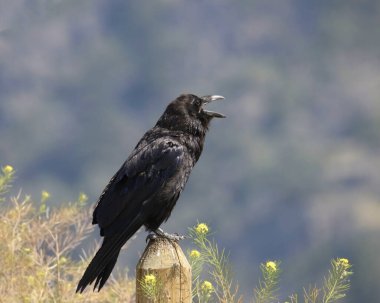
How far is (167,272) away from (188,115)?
5.92 feet

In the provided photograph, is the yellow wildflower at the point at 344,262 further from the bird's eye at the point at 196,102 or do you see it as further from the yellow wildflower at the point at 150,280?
the bird's eye at the point at 196,102

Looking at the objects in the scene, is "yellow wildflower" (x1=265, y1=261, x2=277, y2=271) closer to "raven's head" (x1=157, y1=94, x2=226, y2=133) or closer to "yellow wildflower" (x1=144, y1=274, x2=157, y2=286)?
"yellow wildflower" (x1=144, y1=274, x2=157, y2=286)

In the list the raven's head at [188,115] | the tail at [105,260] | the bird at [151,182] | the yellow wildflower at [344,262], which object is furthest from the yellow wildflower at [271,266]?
the raven's head at [188,115]

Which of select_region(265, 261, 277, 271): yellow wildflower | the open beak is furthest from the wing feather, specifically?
select_region(265, 261, 277, 271): yellow wildflower

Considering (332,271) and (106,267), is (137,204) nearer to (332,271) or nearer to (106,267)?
(106,267)

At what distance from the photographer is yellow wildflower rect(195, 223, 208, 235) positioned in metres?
4.46

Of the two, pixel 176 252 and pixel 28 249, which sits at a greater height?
pixel 28 249

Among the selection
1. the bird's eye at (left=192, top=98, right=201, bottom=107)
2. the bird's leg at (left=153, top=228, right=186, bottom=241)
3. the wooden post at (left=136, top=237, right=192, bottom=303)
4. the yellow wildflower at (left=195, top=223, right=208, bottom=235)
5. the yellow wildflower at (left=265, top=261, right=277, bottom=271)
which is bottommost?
the wooden post at (left=136, top=237, right=192, bottom=303)

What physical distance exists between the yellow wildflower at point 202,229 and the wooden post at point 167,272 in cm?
17

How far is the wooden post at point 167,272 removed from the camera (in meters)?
4.34

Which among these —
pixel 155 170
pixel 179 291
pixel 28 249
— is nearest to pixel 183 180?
pixel 155 170

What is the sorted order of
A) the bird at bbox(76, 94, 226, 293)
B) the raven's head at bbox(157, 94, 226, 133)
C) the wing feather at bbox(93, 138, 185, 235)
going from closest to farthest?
1. the bird at bbox(76, 94, 226, 293)
2. the wing feather at bbox(93, 138, 185, 235)
3. the raven's head at bbox(157, 94, 226, 133)

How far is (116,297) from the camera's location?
23.0 ft

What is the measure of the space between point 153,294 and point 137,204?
3.76 feet
